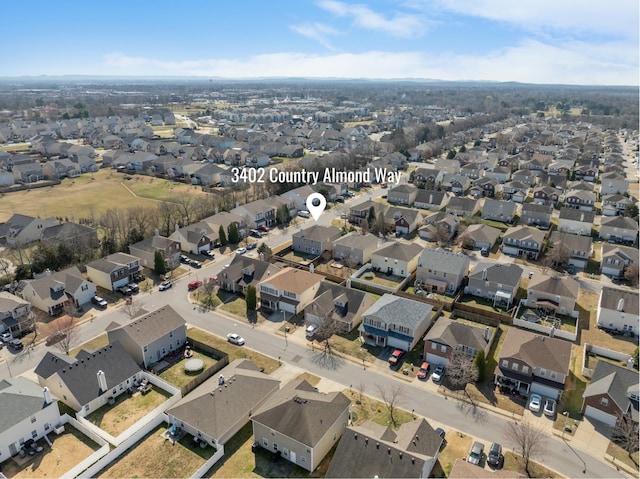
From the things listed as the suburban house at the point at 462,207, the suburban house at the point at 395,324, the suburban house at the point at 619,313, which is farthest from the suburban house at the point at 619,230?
the suburban house at the point at 395,324

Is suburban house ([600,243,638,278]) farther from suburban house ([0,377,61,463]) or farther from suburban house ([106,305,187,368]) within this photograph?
suburban house ([0,377,61,463])

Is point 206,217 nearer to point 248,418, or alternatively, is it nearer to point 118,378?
point 118,378

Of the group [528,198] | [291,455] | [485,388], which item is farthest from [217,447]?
[528,198]

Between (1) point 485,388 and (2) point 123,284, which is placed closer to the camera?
(1) point 485,388

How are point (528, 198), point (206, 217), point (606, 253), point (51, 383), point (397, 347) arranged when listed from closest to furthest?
point (51, 383), point (397, 347), point (606, 253), point (206, 217), point (528, 198)

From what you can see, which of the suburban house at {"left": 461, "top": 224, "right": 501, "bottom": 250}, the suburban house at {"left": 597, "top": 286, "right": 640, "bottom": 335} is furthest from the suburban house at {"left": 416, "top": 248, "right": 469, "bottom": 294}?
the suburban house at {"left": 597, "top": 286, "right": 640, "bottom": 335}

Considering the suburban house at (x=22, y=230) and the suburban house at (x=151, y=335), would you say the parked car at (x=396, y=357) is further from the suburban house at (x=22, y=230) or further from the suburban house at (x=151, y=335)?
the suburban house at (x=22, y=230)
